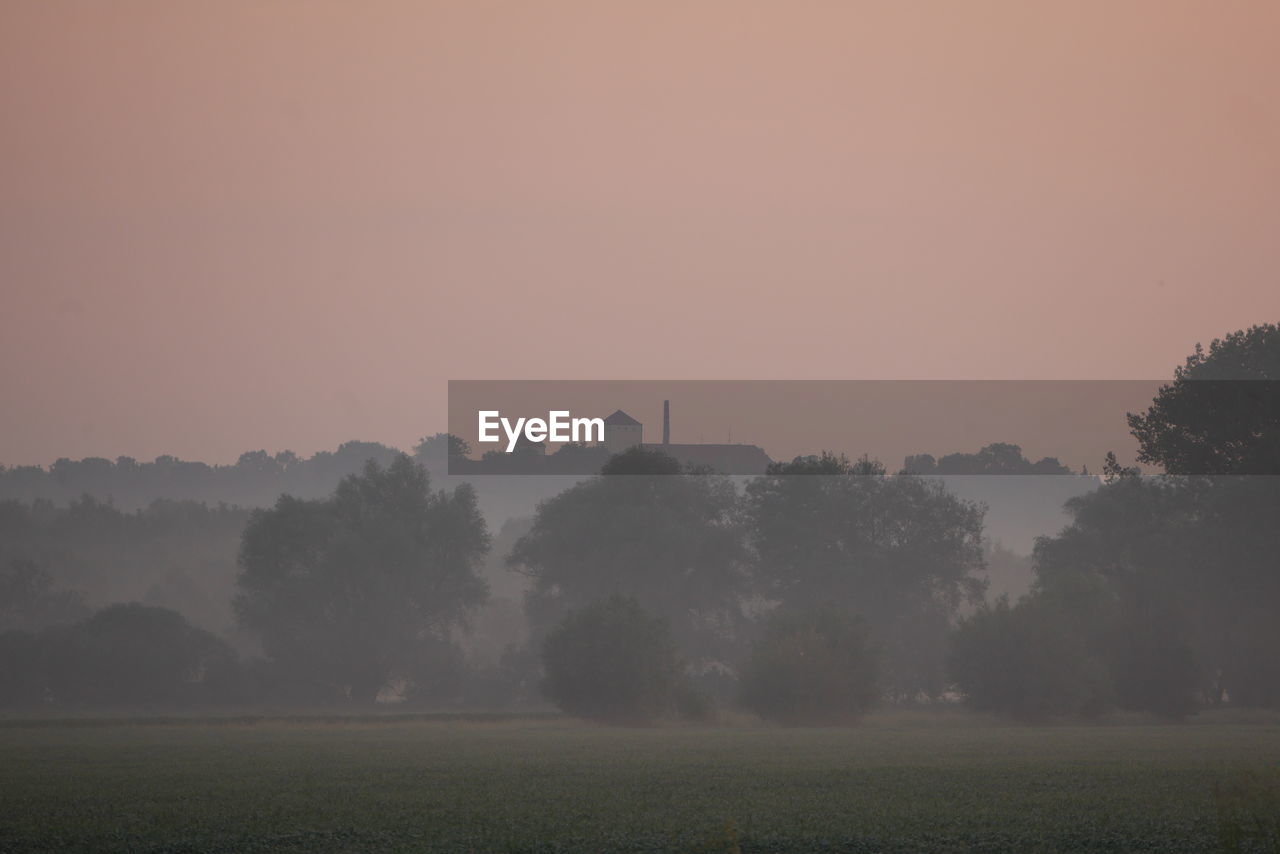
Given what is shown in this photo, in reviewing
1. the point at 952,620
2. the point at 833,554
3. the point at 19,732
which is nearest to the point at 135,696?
the point at 19,732

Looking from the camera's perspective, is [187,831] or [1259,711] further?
[1259,711]

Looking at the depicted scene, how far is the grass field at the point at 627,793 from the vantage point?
85.8 feet

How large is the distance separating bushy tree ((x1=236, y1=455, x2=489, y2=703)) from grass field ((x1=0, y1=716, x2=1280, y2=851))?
49.2 metres

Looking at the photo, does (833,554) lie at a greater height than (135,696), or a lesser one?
greater

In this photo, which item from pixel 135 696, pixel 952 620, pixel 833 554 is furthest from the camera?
pixel 952 620

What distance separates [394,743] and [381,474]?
2589 inches

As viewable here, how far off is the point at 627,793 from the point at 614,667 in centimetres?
4477

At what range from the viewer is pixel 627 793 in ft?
112

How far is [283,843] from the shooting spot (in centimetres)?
2589

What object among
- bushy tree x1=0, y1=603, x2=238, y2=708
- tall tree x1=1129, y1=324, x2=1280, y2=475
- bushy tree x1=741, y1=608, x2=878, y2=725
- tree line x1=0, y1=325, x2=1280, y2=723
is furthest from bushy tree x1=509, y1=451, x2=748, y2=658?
tall tree x1=1129, y1=324, x2=1280, y2=475

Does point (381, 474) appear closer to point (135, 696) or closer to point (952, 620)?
point (135, 696)

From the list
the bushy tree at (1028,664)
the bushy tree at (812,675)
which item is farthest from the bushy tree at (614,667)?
the bushy tree at (1028,664)

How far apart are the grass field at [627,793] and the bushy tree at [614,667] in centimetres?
2011

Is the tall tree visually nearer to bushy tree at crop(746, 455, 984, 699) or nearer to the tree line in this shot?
the tree line
